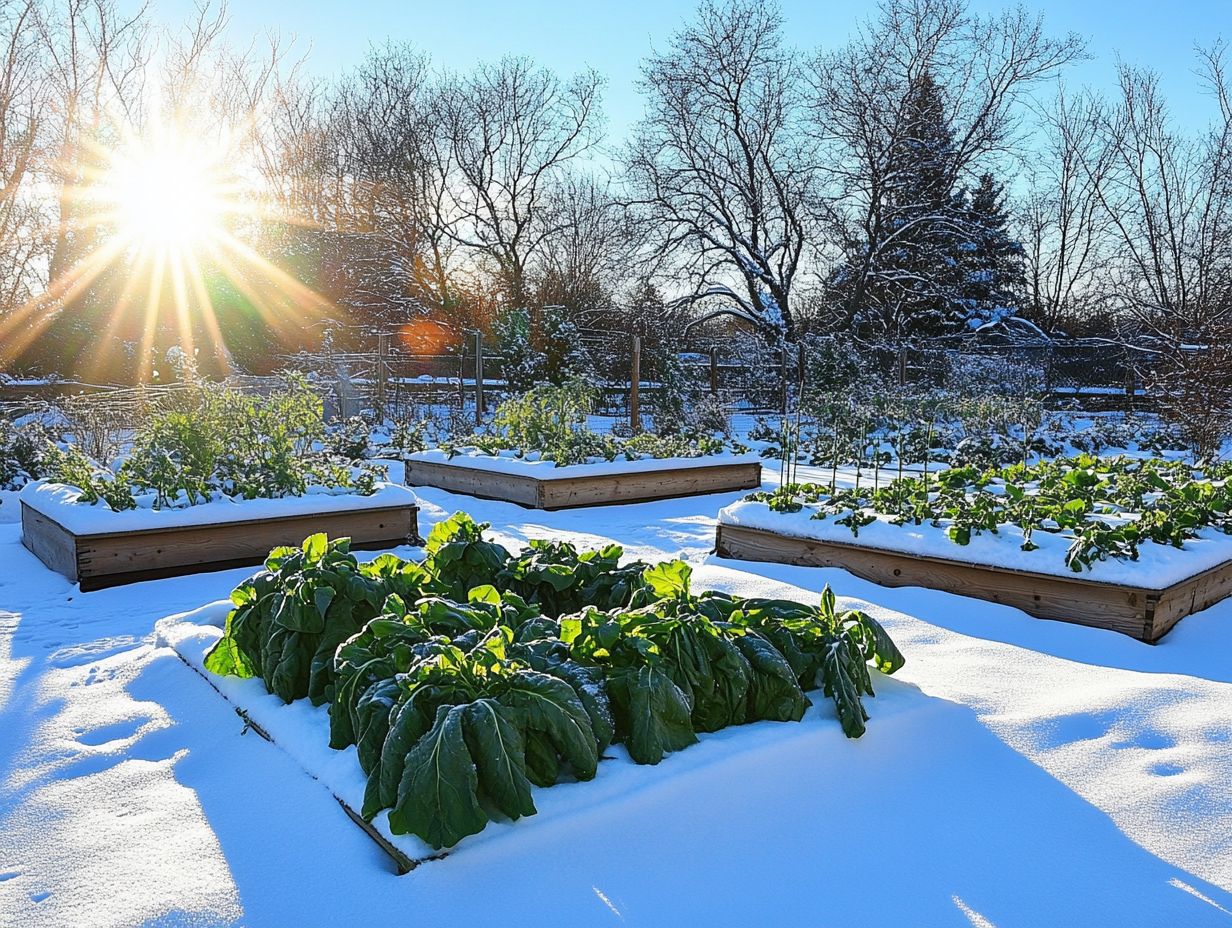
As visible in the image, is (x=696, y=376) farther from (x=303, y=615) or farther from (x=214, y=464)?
(x=303, y=615)

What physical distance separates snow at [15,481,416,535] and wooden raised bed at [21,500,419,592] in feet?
0.11

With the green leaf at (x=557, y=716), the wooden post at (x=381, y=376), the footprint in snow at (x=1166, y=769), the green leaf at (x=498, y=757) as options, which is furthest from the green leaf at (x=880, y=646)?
the wooden post at (x=381, y=376)

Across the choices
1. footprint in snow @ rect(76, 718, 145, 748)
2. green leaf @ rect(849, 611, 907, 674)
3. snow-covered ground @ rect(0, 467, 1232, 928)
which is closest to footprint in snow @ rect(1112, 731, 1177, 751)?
snow-covered ground @ rect(0, 467, 1232, 928)

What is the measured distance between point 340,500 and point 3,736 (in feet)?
9.76

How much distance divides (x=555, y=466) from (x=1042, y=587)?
4.59 metres

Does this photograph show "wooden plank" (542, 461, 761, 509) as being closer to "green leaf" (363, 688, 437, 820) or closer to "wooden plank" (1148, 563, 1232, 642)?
"wooden plank" (1148, 563, 1232, 642)

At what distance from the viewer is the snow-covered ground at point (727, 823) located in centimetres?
185

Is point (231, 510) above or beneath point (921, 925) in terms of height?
Answer: above

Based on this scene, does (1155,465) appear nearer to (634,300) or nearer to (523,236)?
(634,300)

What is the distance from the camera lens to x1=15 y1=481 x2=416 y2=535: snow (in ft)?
15.9

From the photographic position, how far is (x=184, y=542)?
5.05 m

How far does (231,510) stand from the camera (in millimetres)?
5234

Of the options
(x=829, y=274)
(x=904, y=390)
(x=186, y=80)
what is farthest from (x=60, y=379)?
(x=829, y=274)

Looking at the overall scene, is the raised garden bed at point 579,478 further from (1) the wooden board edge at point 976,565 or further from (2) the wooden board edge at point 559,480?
(1) the wooden board edge at point 976,565
